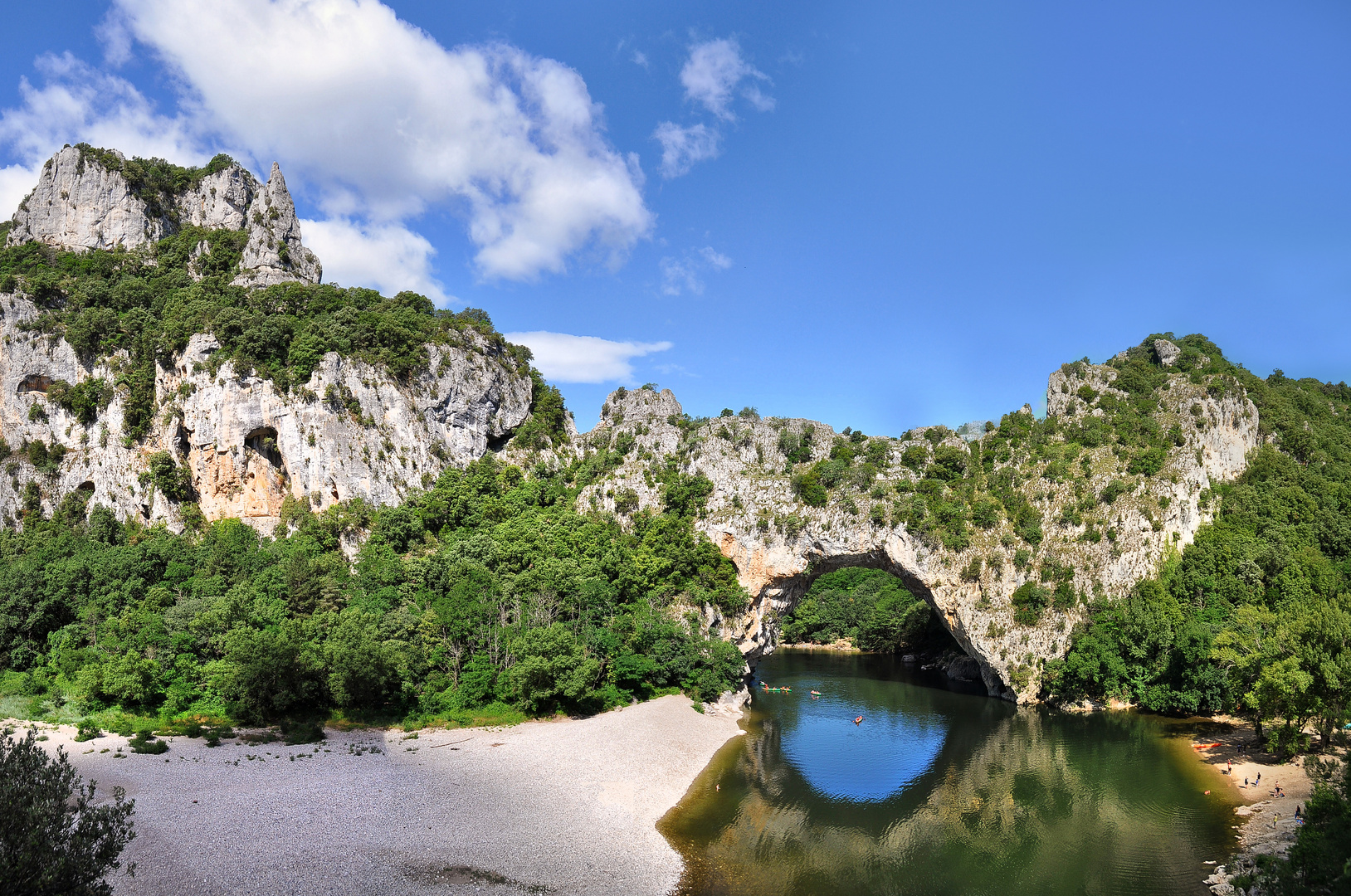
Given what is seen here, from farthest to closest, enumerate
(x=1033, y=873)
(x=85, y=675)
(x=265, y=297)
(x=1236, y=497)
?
1. (x=265, y=297)
2. (x=1236, y=497)
3. (x=85, y=675)
4. (x=1033, y=873)

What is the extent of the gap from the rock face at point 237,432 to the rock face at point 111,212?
52.6 ft

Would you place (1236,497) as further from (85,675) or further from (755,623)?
(85,675)

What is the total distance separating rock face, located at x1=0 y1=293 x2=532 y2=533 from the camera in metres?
55.8

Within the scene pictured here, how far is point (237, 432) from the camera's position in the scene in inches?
2200

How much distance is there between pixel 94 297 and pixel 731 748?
2890 inches

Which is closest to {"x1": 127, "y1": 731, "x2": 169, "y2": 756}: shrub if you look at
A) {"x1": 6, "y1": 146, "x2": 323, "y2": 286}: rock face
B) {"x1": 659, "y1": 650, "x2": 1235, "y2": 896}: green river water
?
{"x1": 659, "y1": 650, "x2": 1235, "y2": 896}: green river water

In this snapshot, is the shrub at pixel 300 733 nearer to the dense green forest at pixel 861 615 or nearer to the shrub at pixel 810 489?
the shrub at pixel 810 489

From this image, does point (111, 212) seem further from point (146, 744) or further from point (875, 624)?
point (875, 624)

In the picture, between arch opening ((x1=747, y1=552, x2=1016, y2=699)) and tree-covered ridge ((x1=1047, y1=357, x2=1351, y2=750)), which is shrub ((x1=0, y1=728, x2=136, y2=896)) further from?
arch opening ((x1=747, y1=552, x2=1016, y2=699))

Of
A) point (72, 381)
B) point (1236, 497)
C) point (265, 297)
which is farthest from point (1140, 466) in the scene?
point (72, 381)

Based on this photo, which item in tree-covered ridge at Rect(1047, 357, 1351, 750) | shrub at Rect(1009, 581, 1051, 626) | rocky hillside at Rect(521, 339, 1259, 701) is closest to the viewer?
tree-covered ridge at Rect(1047, 357, 1351, 750)

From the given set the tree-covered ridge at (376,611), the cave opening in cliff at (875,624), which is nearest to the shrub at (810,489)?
the tree-covered ridge at (376,611)

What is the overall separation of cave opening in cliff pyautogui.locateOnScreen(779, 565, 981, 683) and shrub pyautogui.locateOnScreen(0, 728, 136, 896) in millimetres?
53794

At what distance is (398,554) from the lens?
52594 millimetres
